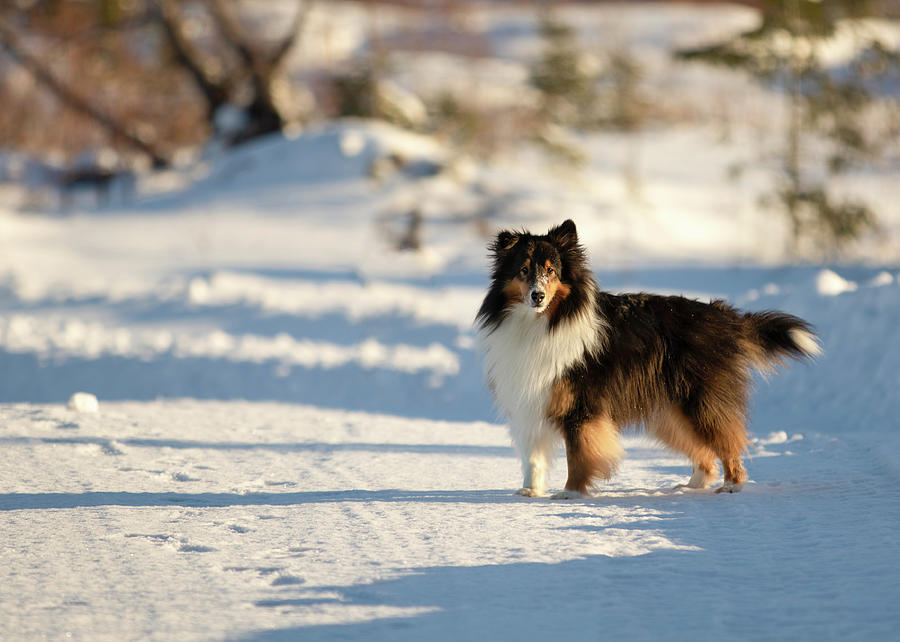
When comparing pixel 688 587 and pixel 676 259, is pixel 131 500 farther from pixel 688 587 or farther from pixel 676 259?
pixel 676 259

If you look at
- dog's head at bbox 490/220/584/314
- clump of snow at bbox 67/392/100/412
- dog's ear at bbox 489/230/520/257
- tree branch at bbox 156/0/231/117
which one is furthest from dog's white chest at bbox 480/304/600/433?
tree branch at bbox 156/0/231/117

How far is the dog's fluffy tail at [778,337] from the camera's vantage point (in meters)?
5.52

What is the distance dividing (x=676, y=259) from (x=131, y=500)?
41.1ft

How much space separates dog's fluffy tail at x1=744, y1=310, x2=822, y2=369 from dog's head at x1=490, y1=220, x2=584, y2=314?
44.3 inches

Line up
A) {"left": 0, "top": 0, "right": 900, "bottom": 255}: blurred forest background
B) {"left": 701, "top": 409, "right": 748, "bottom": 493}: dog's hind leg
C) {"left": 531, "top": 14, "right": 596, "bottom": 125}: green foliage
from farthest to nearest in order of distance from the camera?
{"left": 531, "top": 14, "right": 596, "bottom": 125}: green foliage → {"left": 0, "top": 0, "right": 900, "bottom": 255}: blurred forest background → {"left": 701, "top": 409, "right": 748, "bottom": 493}: dog's hind leg

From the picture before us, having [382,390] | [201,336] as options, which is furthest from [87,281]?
[382,390]

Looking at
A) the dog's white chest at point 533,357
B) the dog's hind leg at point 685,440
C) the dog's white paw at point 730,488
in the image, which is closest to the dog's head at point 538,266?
the dog's white chest at point 533,357

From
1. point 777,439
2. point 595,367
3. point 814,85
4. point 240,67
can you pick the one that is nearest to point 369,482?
point 595,367

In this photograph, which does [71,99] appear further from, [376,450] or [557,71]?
[376,450]

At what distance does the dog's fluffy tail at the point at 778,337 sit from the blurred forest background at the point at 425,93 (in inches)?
398

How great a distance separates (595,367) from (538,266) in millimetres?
660

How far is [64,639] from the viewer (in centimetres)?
322

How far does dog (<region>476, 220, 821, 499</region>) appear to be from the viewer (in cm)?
529

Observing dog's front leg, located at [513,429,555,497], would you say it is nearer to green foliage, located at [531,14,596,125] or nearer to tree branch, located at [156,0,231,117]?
tree branch, located at [156,0,231,117]
